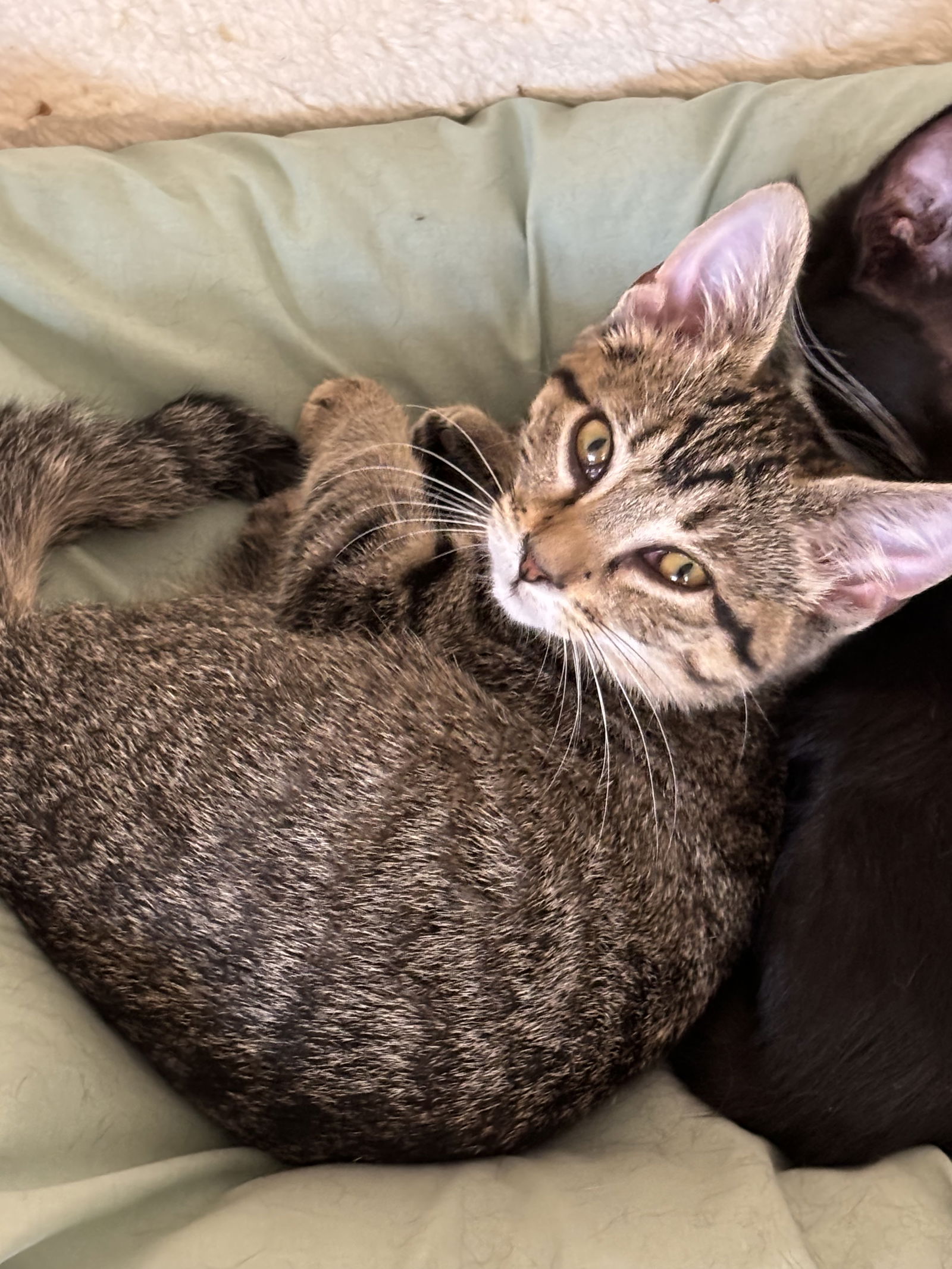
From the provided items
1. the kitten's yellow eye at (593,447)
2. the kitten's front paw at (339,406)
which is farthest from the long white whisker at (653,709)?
the kitten's front paw at (339,406)

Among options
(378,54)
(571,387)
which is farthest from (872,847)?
(378,54)

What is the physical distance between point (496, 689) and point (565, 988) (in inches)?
17.6

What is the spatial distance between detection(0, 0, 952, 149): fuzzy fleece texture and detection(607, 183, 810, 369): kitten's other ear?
0.81 metres

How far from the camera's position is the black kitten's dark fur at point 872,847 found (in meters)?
1.32

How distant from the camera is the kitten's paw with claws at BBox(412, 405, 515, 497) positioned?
1621 millimetres

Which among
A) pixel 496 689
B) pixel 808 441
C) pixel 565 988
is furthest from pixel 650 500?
pixel 565 988

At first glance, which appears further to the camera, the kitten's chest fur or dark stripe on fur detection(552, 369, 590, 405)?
dark stripe on fur detection(552, 369, 590, 405)

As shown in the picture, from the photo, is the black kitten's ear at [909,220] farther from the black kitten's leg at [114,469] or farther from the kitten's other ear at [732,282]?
the black kitten's leg at [114,469]

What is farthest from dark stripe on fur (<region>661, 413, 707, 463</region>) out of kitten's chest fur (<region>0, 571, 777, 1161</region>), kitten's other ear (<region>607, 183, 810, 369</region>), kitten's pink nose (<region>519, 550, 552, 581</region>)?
kitten's chest fur (<region>0, 571, 777, 1161</region>)

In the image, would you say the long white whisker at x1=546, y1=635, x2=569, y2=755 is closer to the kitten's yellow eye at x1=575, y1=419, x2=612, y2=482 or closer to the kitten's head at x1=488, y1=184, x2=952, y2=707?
the kitten's head at x1=488, y1=184, x2=952, y2=707

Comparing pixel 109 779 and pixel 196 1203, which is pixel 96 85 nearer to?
pixel 109 779

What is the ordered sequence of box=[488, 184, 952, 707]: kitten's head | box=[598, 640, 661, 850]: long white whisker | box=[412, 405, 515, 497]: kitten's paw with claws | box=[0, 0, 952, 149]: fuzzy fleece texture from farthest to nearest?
box=[0, 0, 952, 149]: fuzzy fleece texture
box=[412, 405, 515, 497]: kitten's paw with claws
box=[598, 640, 661, 850]: long white whisker
box=[488, 184, 952, 707]: kitten's head

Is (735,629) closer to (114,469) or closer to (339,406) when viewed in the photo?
(339,406)

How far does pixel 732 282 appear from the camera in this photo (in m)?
1.29
